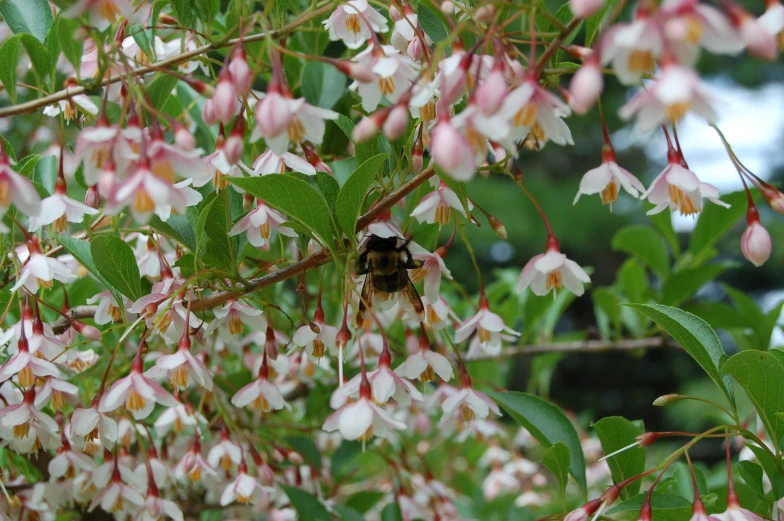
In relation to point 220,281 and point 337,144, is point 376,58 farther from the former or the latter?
point 337,144

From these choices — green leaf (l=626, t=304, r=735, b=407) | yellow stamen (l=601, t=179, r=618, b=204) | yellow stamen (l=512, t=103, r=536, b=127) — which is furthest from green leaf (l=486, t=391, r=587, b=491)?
yellow stamen (l=512, t=103, r=536, b=127)

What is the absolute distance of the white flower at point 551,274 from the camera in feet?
4.66

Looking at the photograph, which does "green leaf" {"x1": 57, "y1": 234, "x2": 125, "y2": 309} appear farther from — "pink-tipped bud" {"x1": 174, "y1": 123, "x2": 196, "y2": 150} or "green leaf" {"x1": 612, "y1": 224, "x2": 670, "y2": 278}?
"green leaf" {"x1": 612, "y1": 224, "x2": 670, "y2": 278}

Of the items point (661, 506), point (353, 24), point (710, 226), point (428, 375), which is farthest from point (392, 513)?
point (710, 226)

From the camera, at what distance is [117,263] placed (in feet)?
4.46

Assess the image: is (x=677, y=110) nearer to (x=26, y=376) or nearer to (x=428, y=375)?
(x=428, y=375)

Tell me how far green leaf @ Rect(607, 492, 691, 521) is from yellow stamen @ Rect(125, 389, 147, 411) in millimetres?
838

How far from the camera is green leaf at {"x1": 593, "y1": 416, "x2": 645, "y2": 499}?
140cm

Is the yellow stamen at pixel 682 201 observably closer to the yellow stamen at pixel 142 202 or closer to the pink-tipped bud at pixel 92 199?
the yellow stamen at pixel 142 202

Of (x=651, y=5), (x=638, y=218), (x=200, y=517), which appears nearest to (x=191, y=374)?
(x=651, y=5)

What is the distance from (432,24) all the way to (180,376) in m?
0.79

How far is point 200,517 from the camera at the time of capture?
7.72ft

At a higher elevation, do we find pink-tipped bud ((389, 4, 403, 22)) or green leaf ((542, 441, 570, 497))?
pink-tipped bud ((389, 4, 403, 22))

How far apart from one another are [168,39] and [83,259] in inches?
32.5
